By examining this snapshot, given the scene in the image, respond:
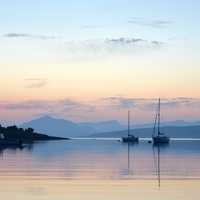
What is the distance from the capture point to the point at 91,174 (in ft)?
121

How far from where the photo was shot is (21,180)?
3269 cm

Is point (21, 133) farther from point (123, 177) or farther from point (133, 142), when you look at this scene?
point (123, 177)

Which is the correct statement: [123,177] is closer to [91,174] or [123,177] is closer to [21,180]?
[91,174]
